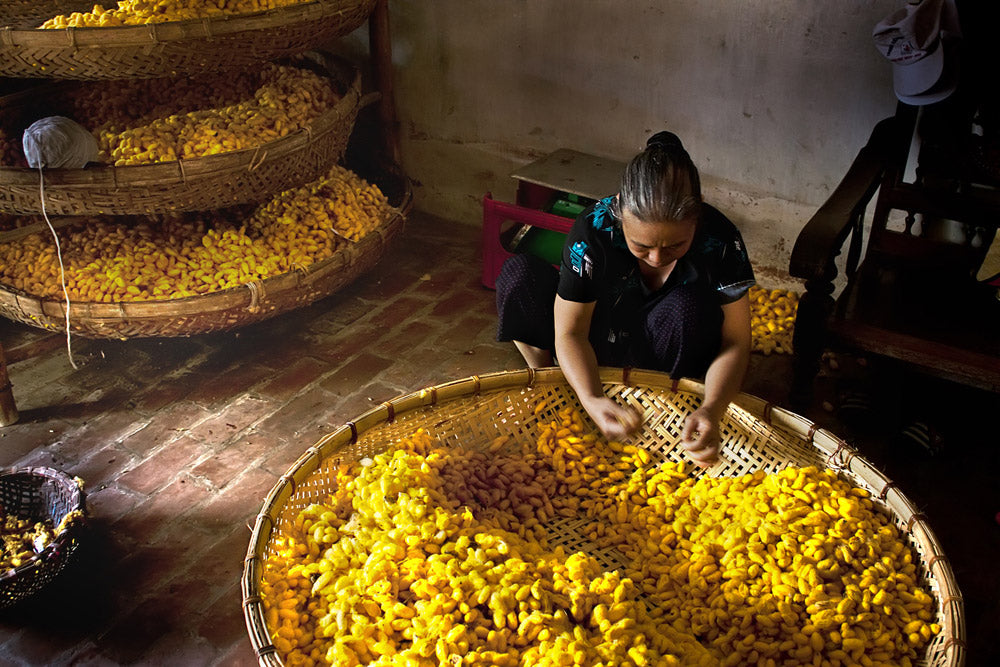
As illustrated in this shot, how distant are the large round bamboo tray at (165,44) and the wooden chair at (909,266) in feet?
6.31

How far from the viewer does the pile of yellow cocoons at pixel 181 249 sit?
2994 millimetres

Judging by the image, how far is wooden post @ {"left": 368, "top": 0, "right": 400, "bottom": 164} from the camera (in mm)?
3830

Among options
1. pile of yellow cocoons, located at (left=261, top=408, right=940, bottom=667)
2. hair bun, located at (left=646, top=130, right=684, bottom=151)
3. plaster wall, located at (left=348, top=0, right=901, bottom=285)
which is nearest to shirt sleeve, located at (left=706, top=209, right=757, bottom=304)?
hair bun, located at (left=646, top=130, right=684, bottom=151)

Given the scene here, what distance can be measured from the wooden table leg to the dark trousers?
5.70 ft

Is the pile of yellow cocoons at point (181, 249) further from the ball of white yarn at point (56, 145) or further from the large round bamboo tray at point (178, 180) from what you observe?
the ball of white yarn at point (56, 145)

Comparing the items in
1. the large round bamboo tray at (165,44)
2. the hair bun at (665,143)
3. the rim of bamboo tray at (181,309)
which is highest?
the large round bamboo tray at (165,44)

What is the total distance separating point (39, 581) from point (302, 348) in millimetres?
1440

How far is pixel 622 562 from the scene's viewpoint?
1.88 m

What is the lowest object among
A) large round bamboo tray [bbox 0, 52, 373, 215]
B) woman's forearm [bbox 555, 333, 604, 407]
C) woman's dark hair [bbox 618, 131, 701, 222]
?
woman's forearm [bbox 555, 333, 604, 407]

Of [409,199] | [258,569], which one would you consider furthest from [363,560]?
[409,199]

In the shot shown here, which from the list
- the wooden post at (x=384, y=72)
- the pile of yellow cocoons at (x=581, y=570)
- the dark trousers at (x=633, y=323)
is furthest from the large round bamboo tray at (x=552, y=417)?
the wooden post at (x=384, y=72)

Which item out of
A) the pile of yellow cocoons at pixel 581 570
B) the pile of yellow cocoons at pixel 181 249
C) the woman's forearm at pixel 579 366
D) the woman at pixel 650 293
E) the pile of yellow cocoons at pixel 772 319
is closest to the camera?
the pile of yellow cocoons at pixel 581 570

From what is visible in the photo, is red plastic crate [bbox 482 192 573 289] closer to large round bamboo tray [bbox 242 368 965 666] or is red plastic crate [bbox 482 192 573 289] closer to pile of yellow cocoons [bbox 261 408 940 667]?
Result: large round bamboo tray [bbox 242 368 965 666]

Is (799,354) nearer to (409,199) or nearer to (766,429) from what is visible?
(766,429)
